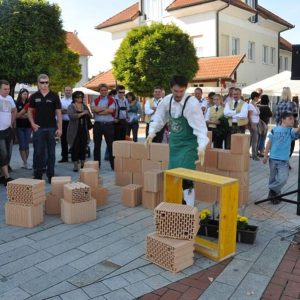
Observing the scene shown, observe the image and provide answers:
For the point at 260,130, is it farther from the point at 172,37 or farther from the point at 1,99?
the point at 172,37

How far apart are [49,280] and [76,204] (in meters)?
1.64

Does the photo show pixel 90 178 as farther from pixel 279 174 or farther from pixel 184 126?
pixel 279 174

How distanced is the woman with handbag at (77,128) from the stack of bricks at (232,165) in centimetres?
306

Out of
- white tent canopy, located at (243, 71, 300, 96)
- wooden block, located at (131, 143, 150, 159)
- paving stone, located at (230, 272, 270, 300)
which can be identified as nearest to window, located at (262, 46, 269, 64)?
white tent canopy, located at (243, 71, 300, 96)

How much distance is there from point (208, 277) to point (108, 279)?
36.7 inches

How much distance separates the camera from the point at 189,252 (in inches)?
159

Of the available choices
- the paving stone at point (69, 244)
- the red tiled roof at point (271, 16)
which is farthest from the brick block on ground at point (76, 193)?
the red tiled roof at point (271, 16)

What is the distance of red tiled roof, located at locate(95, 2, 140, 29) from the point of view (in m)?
36.4

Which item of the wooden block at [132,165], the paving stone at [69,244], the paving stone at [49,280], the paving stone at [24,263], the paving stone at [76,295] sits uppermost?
the wooden block at [132,165]

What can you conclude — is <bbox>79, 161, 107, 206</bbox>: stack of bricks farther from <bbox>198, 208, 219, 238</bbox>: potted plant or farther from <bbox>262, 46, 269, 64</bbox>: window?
<bbox>262, 46, 269, 64</bbox>: window

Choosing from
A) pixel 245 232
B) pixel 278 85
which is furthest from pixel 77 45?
pixel 245 232

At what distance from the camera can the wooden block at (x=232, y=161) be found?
624 centimetres

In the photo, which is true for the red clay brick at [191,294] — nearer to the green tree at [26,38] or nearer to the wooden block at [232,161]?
the wooden block at [232,161]

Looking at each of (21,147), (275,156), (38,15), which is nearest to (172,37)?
(38,15)
